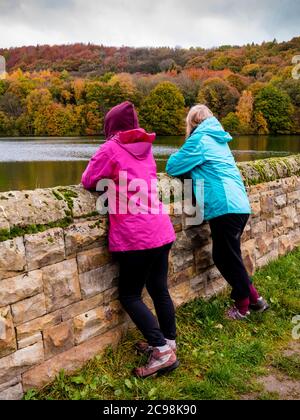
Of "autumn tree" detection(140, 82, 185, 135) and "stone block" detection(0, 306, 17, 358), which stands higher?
"autumn tree" detection(140, 82, 185, 135)

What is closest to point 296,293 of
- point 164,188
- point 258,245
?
point 258,245

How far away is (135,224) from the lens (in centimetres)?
285

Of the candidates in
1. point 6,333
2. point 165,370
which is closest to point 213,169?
point 165,370

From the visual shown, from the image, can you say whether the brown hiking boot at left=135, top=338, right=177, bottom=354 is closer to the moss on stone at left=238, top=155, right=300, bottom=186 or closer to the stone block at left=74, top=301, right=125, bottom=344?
the stone block at left=74, top=301, right=125, bottom=344

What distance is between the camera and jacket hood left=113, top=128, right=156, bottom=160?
2.89 meters

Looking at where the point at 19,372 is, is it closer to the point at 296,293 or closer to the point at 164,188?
the point at 164,188

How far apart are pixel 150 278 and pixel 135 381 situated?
2.22 ft

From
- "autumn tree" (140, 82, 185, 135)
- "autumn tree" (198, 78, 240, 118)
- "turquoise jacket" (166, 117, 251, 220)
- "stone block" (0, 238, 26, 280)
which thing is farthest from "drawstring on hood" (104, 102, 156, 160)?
"autumn tree" (198, 78, 240, 118)

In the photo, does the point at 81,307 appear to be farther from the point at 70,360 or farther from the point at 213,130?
the point at 213,130

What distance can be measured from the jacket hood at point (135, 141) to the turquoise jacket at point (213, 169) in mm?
785

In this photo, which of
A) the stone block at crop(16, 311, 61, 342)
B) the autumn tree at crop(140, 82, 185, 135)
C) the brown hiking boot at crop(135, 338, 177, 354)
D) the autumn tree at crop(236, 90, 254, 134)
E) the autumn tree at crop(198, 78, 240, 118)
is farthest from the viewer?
the autumn tree at crop(236, 90, 254, 134)

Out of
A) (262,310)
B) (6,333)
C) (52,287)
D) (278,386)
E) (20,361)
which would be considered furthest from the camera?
(262,310)

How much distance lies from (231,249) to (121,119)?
1492 millimetres

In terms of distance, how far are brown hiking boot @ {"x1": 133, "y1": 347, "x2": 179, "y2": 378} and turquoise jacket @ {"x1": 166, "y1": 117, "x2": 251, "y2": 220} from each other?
46.9 inches
